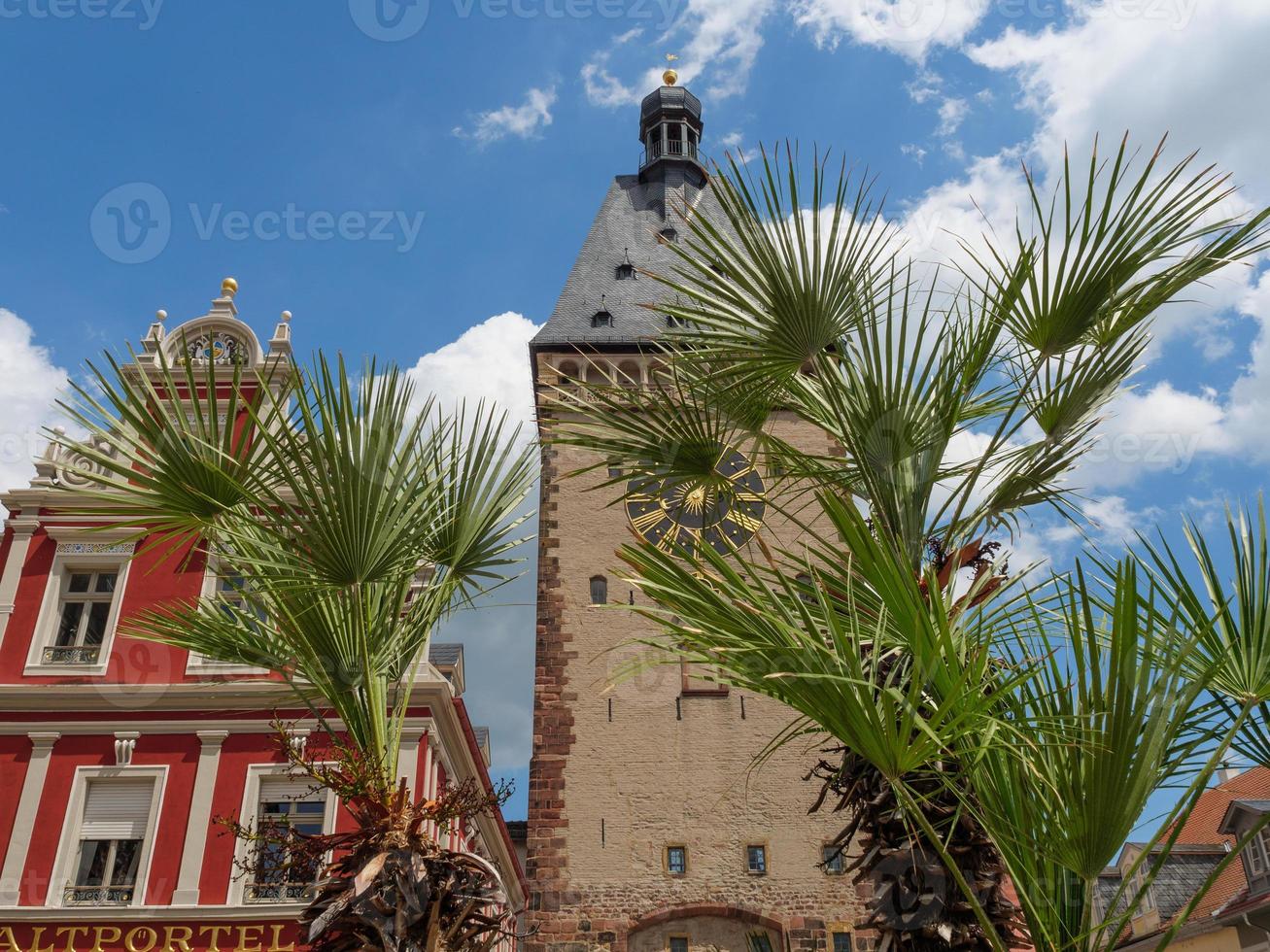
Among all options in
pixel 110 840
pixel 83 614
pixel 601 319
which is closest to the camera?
pixel 110 840

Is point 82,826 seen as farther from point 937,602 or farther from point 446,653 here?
point 937,602

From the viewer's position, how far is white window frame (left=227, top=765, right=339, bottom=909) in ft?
51.0

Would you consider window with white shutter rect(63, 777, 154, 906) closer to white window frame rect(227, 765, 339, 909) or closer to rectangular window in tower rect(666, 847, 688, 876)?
white window frame rect(227, 765, 339, 909)

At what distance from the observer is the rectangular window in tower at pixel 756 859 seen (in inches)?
729

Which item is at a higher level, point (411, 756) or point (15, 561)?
point (15, 561)

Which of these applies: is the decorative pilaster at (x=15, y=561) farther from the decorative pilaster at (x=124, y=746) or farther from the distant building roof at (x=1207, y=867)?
the distant building roof at (x=1207, y=867)

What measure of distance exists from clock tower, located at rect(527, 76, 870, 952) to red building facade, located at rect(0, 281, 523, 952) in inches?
81.5

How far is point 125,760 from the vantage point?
16656 mm

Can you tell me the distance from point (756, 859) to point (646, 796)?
189 cm

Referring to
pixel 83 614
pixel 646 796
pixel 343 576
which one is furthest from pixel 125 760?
pixel 343 576

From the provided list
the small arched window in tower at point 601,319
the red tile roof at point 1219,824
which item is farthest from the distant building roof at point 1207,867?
the small arched window in tower at point 601,319

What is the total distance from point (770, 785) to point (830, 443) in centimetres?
769

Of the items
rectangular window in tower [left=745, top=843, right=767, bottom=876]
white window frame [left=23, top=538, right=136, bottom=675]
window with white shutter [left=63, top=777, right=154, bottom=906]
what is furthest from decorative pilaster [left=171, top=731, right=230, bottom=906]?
rectangular window in tower [left=745, top=843, right=767, bottom=876]

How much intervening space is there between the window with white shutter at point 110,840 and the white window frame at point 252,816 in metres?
1.28
